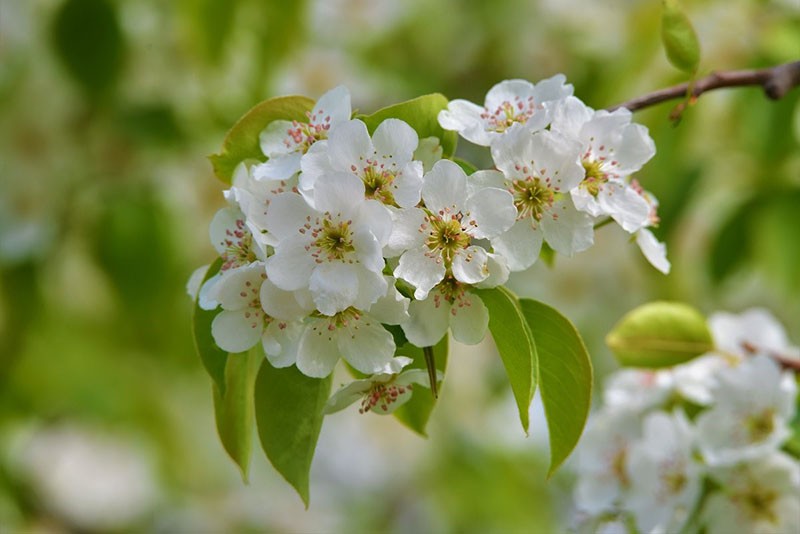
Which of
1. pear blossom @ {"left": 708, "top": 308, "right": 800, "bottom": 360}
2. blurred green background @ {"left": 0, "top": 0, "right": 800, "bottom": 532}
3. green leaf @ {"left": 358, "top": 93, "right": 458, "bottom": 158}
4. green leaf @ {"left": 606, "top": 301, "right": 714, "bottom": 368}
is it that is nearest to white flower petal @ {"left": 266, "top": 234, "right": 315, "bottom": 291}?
green leaf @ {"left": 358, "top": 93, "right": 458, "bottom": 158}

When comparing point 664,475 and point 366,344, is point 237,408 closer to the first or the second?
point 366,344

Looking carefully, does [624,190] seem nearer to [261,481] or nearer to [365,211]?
[365,211]

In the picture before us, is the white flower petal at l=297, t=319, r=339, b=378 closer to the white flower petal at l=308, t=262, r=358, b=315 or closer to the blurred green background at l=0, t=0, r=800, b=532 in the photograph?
the white flower petal at l=308, t=262, r=358, b=315

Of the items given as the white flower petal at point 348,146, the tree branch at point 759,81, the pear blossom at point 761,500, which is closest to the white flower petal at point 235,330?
the white flower petal at point 348,146

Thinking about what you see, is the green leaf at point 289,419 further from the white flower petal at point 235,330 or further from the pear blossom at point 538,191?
the pear blossom at point 538,191

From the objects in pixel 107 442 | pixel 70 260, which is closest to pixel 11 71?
pixel 70 260
